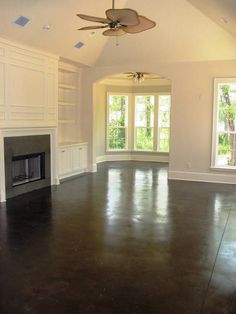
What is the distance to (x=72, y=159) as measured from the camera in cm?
890

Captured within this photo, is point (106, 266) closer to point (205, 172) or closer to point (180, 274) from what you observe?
point (180, 274)

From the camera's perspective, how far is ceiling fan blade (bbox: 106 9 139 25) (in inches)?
169

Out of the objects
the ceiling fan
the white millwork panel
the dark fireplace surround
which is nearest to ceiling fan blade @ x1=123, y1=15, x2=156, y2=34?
the ceiling fan

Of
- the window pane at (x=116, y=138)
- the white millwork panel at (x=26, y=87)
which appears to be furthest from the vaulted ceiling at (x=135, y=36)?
the window pane at (x=116, y=138)

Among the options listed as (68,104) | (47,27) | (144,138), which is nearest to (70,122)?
(68,104)

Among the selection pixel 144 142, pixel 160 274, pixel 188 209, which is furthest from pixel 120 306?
pixel 144 142

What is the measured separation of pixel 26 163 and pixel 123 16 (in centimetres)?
406

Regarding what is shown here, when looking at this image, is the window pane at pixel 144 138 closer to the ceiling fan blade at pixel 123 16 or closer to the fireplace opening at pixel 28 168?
the fireplace opening at pixel 28 168

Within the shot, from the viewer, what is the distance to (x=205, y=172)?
8.36 m

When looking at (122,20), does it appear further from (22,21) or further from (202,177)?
(202,177)

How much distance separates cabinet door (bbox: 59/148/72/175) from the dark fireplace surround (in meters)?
0.60

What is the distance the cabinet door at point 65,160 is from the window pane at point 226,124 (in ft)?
12.2

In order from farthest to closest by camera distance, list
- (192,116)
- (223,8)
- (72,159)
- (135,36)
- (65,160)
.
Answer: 1. (72,159)
2. (65,160)
3. (192,116)
4. (135,36)
5. (223,8)

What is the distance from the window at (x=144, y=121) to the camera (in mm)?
12172
